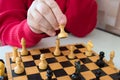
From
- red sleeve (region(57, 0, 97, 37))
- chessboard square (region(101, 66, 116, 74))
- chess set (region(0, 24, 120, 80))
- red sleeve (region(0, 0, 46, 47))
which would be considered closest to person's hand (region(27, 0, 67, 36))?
chess set (region(0, 24, 120, 80))

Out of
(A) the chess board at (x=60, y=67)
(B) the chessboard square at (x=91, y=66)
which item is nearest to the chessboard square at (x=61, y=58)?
(A) the chess board at (x=60, y=67)

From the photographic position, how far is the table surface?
0.87 metres

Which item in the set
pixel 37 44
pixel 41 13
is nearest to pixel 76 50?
pixel 37 44

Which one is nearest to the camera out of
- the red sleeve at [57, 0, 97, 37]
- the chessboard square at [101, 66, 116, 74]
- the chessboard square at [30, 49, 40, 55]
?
the chessboard square at [101, 66, 116, 74]

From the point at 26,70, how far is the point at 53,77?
0.38 feet

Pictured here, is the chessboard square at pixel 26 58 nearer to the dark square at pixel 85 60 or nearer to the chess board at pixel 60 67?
the chess board at pixel 60 67

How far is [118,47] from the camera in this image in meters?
0.96

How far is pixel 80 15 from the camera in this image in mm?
1061

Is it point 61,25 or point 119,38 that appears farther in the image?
point 119,38

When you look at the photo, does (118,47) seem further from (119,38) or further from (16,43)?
(16,43)

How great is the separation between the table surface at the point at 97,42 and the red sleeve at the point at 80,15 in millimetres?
43

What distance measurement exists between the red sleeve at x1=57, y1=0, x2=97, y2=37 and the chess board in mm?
205

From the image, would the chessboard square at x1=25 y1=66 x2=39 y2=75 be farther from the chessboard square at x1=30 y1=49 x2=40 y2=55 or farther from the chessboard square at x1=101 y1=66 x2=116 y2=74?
the chessboard square at x1=101 y1=66 x2=116 y2=74

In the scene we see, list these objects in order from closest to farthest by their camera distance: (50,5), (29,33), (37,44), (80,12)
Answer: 1. (50,5)
2. (29,33)
3. (37,44)
4. (80,12)
